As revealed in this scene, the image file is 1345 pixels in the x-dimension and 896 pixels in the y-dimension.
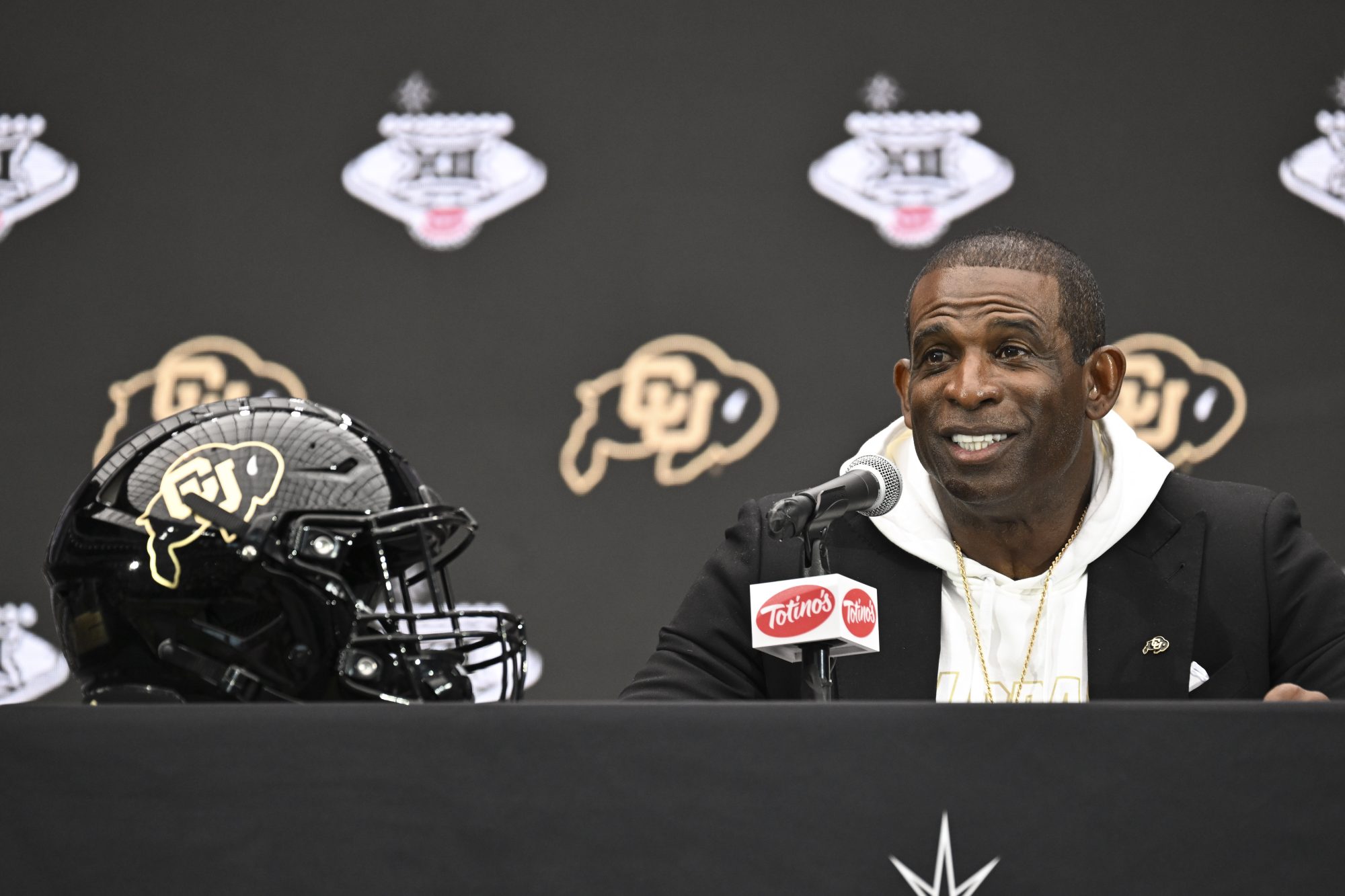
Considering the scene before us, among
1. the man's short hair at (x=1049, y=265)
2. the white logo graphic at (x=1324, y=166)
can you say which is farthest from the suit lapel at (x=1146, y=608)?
the white logo graphic at (x=1324, y=166)

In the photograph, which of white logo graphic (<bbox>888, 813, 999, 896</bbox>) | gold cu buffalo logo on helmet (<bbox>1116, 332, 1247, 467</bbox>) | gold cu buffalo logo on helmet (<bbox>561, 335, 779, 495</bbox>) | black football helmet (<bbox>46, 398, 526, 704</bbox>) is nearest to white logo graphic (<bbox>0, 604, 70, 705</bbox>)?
gold cu buffalo logo on helmet (<bbox>561, 335, 779, 495</bbox>)

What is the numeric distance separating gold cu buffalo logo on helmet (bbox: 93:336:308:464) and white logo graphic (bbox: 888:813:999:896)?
8.57 ft

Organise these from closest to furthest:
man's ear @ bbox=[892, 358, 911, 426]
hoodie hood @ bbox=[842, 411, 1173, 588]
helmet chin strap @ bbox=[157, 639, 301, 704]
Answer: helmet chin strap @ bbox=[157, 639, 301, 704]
hoodie hood @ bbox=[842, 411, 1173, 588]
man's ear @ bbox=[892, 358, 911, 426]

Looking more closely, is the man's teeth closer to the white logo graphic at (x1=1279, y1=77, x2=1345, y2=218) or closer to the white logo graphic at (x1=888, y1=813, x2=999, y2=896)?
the white logo graphic at (x1=888, y1=813, x2=999, y2=896)

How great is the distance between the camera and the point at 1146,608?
2010 millimetres

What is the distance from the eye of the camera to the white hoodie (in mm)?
2010

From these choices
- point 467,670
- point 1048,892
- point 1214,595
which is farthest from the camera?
point 1214,595

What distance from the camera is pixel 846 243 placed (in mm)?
3350

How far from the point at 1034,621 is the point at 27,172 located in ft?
8.73

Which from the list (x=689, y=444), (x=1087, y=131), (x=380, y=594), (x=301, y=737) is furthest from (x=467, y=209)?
(x=301, y=737)

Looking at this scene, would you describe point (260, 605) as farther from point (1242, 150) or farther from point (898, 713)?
point (1242, 150)

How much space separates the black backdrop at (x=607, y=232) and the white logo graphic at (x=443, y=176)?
4cm

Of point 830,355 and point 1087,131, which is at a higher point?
point 1087,131

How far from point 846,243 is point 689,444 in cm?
61
